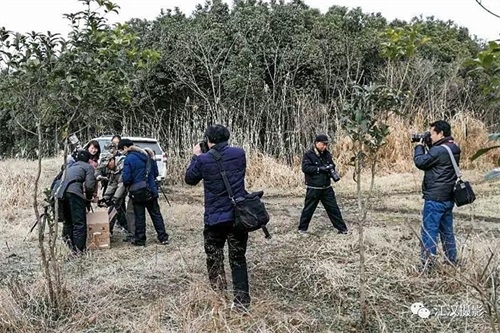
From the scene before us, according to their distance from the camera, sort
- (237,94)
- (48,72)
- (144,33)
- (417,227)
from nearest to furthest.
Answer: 1. (48,72)
2. (417,227)
3. (237,94)
4. (144,33)

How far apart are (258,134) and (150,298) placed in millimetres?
9890

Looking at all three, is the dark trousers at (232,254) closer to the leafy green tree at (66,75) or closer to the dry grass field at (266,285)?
the dry grass field at (266,285)

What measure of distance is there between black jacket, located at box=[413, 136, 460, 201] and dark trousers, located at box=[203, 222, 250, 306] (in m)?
1.93

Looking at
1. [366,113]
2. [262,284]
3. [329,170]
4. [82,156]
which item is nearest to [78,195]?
[82,156]

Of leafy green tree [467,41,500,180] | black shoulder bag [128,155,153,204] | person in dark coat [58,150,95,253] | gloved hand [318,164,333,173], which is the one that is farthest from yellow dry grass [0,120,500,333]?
gloved hand [318,164,333,173]

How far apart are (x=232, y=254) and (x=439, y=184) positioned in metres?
2.12

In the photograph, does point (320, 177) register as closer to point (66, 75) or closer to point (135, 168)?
point (135, 168)

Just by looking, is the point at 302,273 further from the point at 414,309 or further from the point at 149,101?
the point at 149,101

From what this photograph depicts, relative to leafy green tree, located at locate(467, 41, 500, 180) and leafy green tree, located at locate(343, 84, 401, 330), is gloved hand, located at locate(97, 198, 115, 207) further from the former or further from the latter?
leafy green tree, located at locate(467, 41, 500, 180)

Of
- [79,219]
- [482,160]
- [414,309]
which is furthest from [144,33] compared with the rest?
[414,309]

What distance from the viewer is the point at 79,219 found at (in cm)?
642

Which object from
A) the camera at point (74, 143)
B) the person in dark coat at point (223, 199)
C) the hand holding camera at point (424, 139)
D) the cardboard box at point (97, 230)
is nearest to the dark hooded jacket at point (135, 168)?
the cardboard box at point (97, 230)

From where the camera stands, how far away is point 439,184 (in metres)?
5.09

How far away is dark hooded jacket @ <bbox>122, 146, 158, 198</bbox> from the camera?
22.6ft
